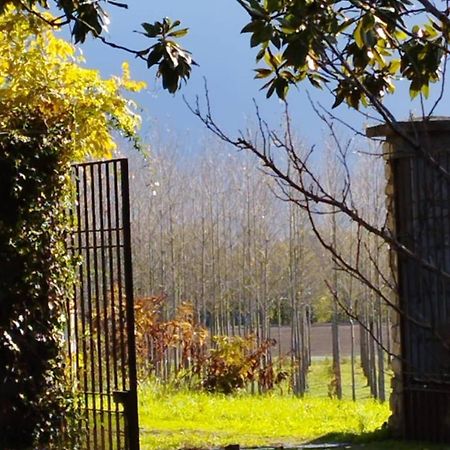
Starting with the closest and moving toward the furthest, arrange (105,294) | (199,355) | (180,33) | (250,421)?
(180,33) → (105,294) → (250,421) → (199,355)

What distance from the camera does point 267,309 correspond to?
19188 millimetres

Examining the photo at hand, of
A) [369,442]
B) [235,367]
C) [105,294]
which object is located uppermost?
[105,294]

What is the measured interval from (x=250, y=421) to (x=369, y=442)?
1.89 metres

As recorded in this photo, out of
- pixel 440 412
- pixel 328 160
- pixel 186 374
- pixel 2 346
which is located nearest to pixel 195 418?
pixel 440 412

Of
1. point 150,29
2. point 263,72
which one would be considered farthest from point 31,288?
point 263,72

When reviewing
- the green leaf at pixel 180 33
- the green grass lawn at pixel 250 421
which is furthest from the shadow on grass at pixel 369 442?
the green leaf at pixel 180 33

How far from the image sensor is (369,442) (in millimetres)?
8008

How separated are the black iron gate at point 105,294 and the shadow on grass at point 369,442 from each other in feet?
6.25

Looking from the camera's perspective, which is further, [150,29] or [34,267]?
[34,267]

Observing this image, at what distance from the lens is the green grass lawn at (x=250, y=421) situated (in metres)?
8.25

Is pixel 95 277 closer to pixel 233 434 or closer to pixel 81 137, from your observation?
pixel 81 137

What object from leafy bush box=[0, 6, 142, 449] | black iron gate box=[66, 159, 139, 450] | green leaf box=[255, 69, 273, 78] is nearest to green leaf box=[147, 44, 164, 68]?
green leaf box=[255, 69, 273, 78]

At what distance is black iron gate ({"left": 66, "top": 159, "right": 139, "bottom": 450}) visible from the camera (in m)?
6.51

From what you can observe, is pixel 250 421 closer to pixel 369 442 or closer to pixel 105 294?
pixel 369 442
